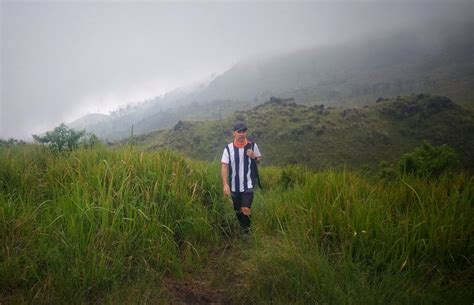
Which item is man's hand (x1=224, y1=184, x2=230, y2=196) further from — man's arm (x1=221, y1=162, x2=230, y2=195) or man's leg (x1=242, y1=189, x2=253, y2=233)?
man's leg (x1=242, y1=189, x2=253, y2=233)

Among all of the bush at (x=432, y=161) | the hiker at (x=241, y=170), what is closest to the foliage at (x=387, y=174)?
the bush at (x=432, y=161)

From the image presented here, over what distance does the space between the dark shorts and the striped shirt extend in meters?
0.08

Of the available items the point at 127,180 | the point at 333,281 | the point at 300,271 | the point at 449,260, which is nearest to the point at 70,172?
the point at 127,180

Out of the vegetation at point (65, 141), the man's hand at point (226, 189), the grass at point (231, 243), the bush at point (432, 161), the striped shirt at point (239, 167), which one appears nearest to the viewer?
the grass at point (231, 243)

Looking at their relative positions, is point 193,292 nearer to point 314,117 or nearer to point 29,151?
point 29,151

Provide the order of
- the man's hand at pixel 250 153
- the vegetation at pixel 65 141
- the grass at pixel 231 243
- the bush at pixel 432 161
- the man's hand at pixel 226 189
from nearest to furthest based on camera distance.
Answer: the grass at pixel 231 243, the man's hand at pixel 226 189, the man's hand at pixel 250 153, the vegetation at pixel 65 141, the bush at pixel 432 161

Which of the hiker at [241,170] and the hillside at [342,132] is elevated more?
the hiker at [241,170]

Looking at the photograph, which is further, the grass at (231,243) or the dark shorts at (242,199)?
the dark shorts at (242,199)

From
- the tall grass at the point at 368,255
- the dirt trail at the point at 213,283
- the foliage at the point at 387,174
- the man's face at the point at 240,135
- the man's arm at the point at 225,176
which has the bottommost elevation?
the foliage at the point at 387,174

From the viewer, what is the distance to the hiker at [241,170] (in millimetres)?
5734

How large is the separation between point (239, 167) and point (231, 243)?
4.52 feet

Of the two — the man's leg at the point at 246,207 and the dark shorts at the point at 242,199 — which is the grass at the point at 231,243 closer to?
the man's leg at the point at 246,207

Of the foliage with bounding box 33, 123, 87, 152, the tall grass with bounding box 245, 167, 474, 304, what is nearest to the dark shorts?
the tall grass with bounding box 245, 167, 474, 304

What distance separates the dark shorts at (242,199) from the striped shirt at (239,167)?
8cm
